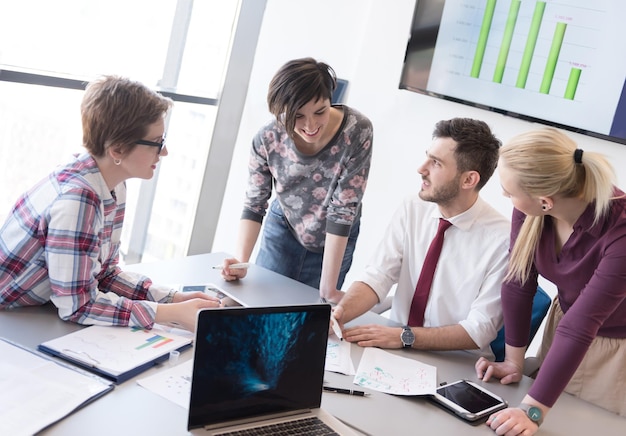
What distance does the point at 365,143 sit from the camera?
2418 millimetres

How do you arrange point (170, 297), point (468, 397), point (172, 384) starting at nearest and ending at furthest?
point (172, 384) → point (468, 397) → point (170, 297)

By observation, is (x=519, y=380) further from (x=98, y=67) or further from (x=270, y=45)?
(x=270, y=45)

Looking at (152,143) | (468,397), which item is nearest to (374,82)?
(152,143)

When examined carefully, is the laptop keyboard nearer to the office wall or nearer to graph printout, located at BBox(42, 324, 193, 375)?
graph printout, located at BBox(42, 324, 193, 375)

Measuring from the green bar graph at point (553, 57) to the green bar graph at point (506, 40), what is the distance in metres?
0.20

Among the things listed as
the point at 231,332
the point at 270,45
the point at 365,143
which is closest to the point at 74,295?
the point at 231,332

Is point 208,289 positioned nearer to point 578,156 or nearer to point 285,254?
point 285,254

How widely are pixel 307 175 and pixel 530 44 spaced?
54.3 inches

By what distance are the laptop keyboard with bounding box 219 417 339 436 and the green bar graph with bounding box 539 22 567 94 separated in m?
2.21

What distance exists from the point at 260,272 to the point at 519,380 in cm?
94

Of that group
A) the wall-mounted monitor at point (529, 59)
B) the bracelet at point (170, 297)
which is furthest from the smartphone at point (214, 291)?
the wall-mounted monitor at point (529, 59)

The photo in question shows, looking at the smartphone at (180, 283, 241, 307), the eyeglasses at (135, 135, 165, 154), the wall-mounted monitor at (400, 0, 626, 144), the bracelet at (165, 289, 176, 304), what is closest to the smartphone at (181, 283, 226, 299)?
the smartphone at (180, 283, 241, 307)

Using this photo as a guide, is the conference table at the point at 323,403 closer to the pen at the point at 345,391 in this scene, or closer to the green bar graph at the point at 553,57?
the pen at the point at 345,391

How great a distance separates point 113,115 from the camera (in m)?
1.73
